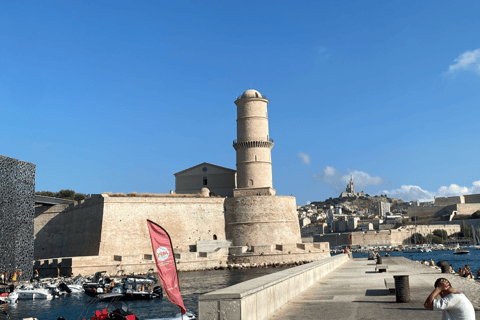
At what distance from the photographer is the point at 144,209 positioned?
113ft

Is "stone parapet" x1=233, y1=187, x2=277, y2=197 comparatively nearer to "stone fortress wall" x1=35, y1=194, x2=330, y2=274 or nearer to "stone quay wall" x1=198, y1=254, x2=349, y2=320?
"stone fortress wall" x1=35, y1=194, x2=330, y2=274

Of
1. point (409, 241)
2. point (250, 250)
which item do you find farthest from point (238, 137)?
point (409, 241)

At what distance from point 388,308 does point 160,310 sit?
11.4 m

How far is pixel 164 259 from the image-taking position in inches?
228

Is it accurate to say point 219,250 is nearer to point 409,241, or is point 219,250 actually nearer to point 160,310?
point 160,310

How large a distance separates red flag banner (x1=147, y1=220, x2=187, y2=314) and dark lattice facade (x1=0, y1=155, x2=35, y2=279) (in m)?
20.6

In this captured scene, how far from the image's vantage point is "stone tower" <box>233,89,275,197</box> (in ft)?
132

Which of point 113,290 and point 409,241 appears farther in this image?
point 409,241

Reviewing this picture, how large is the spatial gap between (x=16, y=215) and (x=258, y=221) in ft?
60.1

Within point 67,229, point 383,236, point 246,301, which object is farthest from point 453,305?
point 383,236

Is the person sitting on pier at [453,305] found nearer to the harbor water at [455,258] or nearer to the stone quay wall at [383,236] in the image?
the harbor water at [455,258]

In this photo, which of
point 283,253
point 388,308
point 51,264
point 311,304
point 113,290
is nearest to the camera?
point 388,308

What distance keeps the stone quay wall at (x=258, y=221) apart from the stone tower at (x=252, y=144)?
8.93 ft

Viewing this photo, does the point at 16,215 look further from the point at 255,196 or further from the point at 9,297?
the point at 255,196
